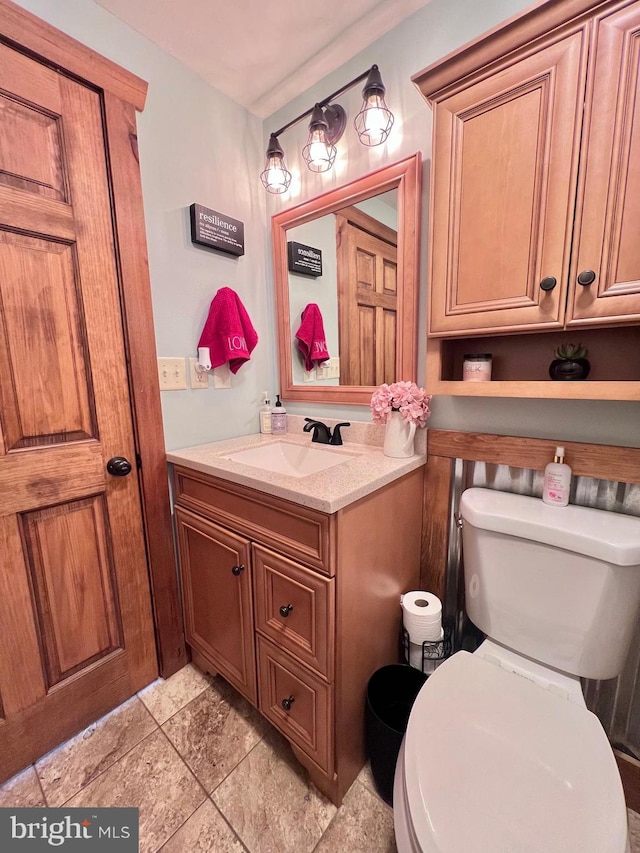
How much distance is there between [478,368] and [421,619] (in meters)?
0.79

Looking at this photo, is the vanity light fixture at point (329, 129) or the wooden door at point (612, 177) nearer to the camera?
the wooden door at point (612, 177)

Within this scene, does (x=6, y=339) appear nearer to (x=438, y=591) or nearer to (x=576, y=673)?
(x=438, y=591)

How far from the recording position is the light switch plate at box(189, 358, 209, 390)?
4.64ft

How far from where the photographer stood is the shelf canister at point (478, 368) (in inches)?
39.8

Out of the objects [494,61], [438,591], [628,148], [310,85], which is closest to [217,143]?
[310,85]

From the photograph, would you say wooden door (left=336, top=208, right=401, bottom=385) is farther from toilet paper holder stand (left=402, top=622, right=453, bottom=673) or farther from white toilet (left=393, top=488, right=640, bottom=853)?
→ toilet paper holder stand (left=402, top=622, right=453, bottom=673)

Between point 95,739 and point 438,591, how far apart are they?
4.25 feet

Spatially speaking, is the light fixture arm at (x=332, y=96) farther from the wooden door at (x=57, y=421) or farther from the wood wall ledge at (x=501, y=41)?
the wooden door at (x=57, y=421)

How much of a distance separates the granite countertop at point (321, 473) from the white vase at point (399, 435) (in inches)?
1.1

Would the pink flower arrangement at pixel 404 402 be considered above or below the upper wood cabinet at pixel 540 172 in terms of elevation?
below

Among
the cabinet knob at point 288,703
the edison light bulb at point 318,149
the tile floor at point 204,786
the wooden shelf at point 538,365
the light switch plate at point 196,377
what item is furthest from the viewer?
the light switch plate at point 196,377

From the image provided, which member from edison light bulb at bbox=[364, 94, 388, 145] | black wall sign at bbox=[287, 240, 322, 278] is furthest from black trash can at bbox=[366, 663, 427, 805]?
edison light bulb at bbox=[364, 94, 388, 145]

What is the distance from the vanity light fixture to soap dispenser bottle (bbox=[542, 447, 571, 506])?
1.19m

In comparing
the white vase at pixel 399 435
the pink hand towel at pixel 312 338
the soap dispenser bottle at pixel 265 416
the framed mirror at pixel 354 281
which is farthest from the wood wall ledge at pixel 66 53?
the white vase at pixel 399 435
